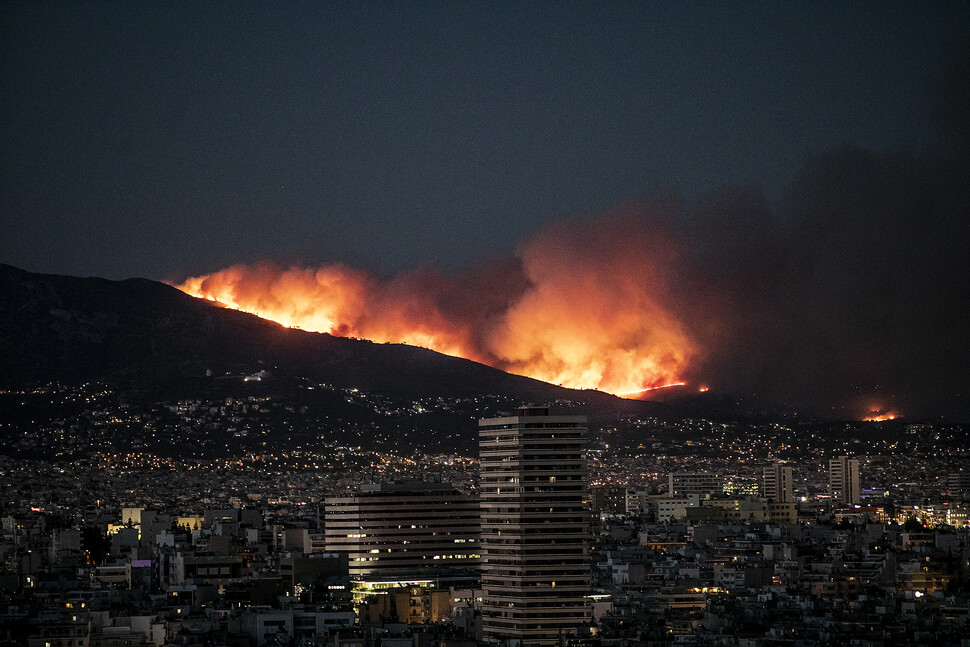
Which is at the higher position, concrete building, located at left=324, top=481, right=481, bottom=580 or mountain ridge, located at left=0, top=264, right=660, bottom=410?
mountain ridge, located at left=0, top=264, right=660, bottom=410

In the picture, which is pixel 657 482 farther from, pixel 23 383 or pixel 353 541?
pixel 353 541

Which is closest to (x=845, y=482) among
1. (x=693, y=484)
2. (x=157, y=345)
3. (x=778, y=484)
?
(x=778, y=484)

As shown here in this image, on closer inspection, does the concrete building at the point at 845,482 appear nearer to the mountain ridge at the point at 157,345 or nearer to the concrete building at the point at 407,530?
the mountain ridge at the point at 157,345

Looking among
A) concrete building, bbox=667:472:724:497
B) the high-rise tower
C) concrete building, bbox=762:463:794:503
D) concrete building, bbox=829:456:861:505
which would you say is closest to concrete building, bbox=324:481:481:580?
the high-rise tower

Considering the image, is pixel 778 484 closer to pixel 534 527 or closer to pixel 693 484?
pixel 693 484

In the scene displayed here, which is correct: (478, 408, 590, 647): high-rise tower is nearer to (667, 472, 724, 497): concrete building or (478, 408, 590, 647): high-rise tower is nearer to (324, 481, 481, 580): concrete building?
(324, 481, 481, 580): concrete building

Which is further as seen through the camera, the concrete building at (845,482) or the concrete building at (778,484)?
the concrete building at (845,482)

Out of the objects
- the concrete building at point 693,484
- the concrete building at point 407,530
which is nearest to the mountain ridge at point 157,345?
the concrete building at point 693,484

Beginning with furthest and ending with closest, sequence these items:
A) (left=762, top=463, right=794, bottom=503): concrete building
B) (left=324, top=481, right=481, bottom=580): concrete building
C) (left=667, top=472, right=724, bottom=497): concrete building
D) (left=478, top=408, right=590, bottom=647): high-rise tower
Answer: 1. (left=667, top=472, right=724, bottom=497): concrete building
2. (left=762, top=463, right=794, bottom=503): concrete building
3. (left=324, top=481, right=481, bottom=580): concrete building
4. (left=478, top=408, right=590, bottom=647): high-rise tower
